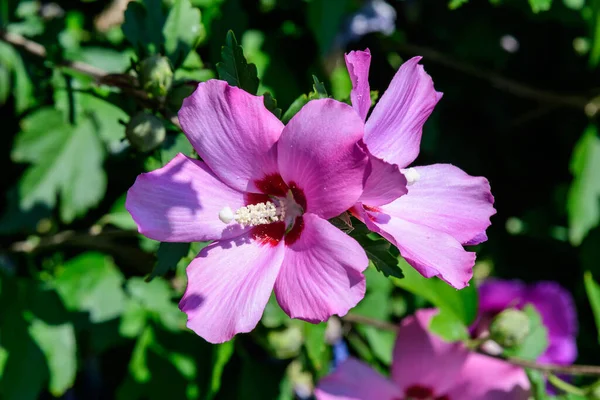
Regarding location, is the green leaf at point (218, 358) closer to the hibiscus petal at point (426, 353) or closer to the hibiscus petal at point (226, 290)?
the hibiscus petal at point (426, 353)

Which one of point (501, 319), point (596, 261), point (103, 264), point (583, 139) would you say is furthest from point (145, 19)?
point (596, 261)

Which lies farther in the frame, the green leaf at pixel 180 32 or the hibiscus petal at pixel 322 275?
the green leaf at pixel 180 32

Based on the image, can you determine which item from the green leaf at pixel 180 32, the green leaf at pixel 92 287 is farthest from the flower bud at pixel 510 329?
the green leaf at pixel 92 287

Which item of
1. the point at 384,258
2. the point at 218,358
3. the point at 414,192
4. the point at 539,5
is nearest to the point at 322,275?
the point at 384,258

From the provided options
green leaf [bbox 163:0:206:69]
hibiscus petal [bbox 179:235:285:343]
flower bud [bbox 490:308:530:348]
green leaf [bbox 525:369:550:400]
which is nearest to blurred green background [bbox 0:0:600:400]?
green leaf [bbox 163:0:206:69]

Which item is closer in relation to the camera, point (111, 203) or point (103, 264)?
point (103, 264)

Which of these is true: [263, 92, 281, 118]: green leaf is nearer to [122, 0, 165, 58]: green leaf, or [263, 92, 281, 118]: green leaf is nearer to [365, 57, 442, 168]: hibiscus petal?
[365, 57, 442, 168]: hibiscus petal

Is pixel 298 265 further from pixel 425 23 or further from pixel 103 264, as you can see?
pixel 425 23
